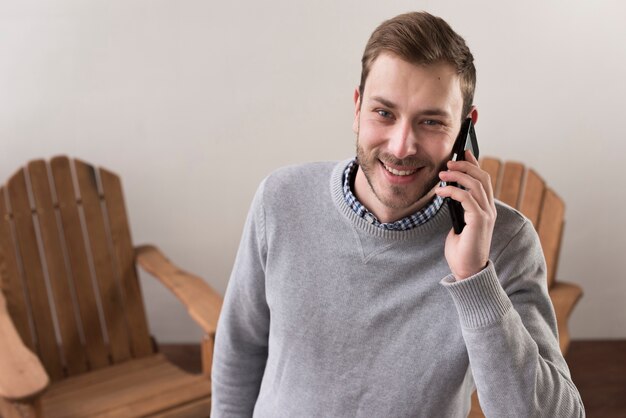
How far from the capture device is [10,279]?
9.05ft

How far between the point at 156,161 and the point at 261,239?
62.9 inches

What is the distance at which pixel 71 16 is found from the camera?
2971 mm

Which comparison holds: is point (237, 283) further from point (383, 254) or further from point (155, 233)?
point (155, 233)

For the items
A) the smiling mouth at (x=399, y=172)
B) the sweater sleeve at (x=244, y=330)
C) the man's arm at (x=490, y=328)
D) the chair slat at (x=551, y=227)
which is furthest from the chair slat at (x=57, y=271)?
the man's arm at (x=490, y=328)

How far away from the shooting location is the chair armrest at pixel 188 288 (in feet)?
8.22

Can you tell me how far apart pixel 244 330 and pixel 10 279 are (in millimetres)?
1293

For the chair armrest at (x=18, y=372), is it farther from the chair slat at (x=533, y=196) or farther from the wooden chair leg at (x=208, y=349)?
the chair slat at (x=533, y=196)

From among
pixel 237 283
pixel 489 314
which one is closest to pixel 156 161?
pixel 237 283

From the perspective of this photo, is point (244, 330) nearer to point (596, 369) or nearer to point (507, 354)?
point (507, 354)

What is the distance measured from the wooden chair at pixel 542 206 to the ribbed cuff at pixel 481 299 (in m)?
1.31

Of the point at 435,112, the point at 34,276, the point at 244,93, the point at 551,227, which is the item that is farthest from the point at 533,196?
the point at 34,276

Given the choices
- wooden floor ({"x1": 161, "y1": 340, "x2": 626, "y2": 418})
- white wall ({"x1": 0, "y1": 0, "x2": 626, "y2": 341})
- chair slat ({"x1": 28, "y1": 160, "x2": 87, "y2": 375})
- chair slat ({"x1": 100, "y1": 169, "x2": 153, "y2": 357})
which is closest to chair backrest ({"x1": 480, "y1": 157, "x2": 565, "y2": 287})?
white wall ({"x1": 0, "y1": 0, "x2": 626, "y2": 341})

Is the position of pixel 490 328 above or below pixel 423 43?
below

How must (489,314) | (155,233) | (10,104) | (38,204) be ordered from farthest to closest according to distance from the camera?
(155,233), (10,104), (38,204), (489,314)
